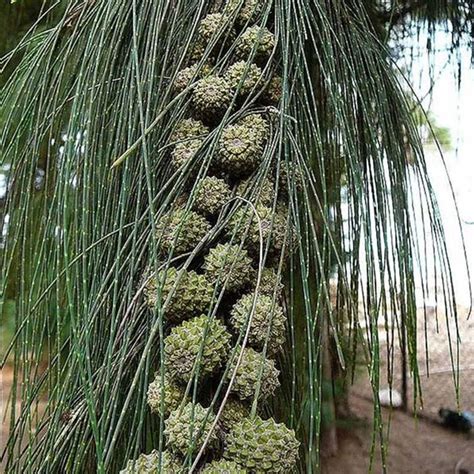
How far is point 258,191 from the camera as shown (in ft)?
1.14

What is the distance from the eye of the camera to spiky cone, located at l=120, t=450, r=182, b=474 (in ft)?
0.91

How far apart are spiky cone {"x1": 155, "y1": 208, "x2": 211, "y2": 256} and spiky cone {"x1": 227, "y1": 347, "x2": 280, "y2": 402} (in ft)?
0.20

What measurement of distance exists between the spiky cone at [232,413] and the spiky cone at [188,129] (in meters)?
0.15

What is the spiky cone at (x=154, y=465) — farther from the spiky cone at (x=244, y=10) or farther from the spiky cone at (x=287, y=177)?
the spiky cone at (x=244, y=10)

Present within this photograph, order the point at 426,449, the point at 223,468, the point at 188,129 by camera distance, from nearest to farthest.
→ the point at 223,468 → the point at 188,129 → the point at 426,449

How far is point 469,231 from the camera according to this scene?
5.00 feet

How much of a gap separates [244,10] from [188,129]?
0.30 feet

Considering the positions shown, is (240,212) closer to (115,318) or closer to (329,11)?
(115,318)

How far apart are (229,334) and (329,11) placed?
0.27 meters

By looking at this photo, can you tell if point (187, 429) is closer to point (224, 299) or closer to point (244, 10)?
point (224, 299)

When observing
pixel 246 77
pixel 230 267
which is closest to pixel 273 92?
pixel 246 77

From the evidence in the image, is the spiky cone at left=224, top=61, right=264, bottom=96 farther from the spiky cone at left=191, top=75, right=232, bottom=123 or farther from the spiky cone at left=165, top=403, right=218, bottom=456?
the spiky cone at left=165, top=403, right=218, bottom=456

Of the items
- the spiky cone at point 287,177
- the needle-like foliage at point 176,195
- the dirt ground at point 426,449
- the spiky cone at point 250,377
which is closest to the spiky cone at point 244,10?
the needle-like foliage at point 176,195

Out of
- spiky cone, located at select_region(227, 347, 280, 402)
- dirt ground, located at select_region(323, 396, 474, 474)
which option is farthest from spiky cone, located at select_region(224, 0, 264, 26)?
dirt ground, located at select_region(323, 396, 474, 474)
